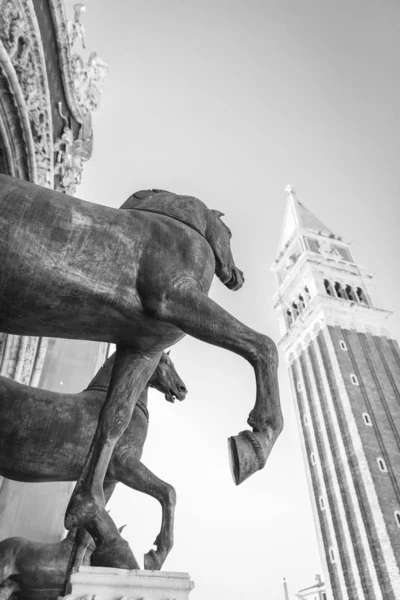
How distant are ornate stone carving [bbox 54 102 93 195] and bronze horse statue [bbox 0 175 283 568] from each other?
4537mm

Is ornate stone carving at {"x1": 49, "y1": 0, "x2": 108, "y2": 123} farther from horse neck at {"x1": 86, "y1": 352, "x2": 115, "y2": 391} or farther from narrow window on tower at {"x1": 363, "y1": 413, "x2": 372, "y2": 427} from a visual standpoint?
narrow window on tower at {"x1": 363, "y1": 413, "x2": 372, "y2": 427}

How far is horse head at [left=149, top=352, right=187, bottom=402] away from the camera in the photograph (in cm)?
329

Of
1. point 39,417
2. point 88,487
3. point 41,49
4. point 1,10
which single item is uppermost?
point 41,49

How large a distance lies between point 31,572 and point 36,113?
16.2 feet

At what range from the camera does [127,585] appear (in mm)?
1806

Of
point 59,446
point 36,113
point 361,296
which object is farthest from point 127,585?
point 361,296

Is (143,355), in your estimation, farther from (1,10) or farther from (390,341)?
(390,341)

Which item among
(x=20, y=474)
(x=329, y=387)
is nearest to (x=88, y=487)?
(x=20, y=474)

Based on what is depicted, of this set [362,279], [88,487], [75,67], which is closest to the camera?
[88,487]

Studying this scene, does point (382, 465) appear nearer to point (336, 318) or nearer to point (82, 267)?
point (336, 318)

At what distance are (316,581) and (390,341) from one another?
68.6 feet

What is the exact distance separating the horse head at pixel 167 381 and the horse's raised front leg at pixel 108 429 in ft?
2.97

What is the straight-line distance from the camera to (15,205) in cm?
198

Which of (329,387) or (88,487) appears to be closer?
(88,487)
